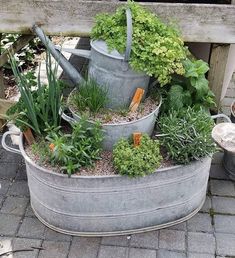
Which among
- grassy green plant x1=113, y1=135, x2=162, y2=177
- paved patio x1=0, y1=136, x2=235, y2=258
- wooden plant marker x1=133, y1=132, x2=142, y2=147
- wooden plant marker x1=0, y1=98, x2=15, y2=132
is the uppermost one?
wooden plant marker x1=133, y1=132, x2=142, y2=147

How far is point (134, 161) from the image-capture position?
260cm

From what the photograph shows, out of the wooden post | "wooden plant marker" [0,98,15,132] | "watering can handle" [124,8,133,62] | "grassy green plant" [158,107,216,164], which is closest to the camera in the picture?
"watering can handle" [124,8,133,62]

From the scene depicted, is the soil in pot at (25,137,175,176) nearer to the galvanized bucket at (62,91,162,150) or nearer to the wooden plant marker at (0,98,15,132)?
the galvanized bucket at (62,91,162,150)

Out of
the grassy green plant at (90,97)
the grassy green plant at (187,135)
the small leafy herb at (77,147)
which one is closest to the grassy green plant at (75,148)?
the small leafy herb at (77,147)

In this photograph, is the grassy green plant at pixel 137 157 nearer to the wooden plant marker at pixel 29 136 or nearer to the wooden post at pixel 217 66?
the wooden plant marker at pixel 29 136

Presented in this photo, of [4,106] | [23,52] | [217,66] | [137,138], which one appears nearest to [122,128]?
[137,138]

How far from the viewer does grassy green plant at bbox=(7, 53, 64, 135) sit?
2.70 m

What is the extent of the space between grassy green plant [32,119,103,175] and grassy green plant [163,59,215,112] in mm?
569

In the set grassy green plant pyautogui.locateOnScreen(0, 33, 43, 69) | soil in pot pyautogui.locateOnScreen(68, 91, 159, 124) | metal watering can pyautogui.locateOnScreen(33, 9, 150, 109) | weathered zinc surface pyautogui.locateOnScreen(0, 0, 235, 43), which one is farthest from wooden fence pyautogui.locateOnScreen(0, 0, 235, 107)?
grassy green plant pyautogui.locateOnScreen(0, 33, 43, 69)

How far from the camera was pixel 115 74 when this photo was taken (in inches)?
105

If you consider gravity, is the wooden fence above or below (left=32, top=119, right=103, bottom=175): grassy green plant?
above

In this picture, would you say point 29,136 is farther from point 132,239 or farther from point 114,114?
point 132,239

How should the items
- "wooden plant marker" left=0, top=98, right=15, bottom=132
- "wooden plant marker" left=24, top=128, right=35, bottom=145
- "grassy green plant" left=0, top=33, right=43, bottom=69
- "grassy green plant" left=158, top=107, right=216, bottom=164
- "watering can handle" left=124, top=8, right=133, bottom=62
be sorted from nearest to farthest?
"watering can handle" left=124, top=8, right=133, bottom=62 < "grassy green plant" left=158, top=107, right=216, bottom=164 < "wooden plant marker" left=24, top=128, right=35, bottom=145 < "wooden plant marker" left=0, top=98, right=15, bottom=132 < "grassy green plant" left=0, top=33, right=43, bottom=69

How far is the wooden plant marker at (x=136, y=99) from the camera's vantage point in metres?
2.72
